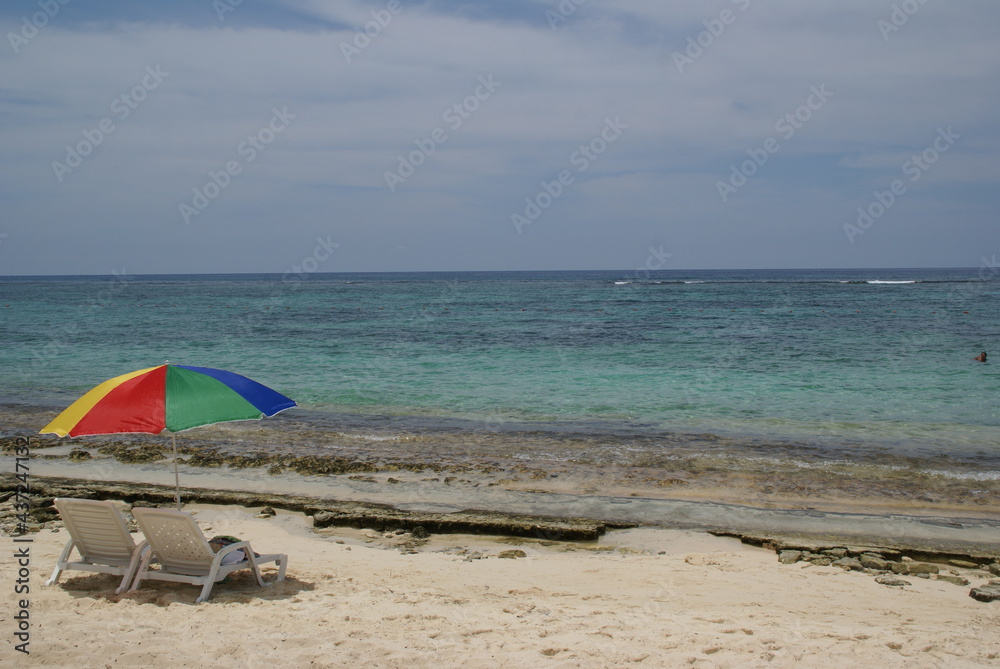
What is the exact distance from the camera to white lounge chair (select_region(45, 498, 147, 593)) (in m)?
6.04

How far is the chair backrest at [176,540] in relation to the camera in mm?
5898

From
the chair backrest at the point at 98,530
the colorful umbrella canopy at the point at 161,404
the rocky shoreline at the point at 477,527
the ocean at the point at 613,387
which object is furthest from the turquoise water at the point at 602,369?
the colorful umbrella canopy at the point at 161,404

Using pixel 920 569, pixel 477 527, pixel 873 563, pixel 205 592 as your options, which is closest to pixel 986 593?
pixel 920 569

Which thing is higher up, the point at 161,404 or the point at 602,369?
the point at 161,404

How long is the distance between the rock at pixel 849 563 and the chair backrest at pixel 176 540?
569 centimetres

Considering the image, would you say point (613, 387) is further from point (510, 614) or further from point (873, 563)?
point (510, 614)

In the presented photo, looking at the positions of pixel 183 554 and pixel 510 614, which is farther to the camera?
pixel 183 554

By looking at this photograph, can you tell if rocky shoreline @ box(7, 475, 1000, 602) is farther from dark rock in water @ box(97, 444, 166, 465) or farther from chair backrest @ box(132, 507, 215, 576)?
chair backrest @ box(132, 507, 215, 576)

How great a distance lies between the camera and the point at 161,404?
5.78 m

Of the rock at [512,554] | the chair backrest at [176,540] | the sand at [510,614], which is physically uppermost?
the chair backrest at [176,540]

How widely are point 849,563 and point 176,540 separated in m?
6.10

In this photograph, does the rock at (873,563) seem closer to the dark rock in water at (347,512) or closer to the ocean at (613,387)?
the dark rock in water at (347,512)

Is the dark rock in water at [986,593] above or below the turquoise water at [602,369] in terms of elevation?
below

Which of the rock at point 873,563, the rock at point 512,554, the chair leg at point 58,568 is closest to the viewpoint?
the chair leg at point 58,568
